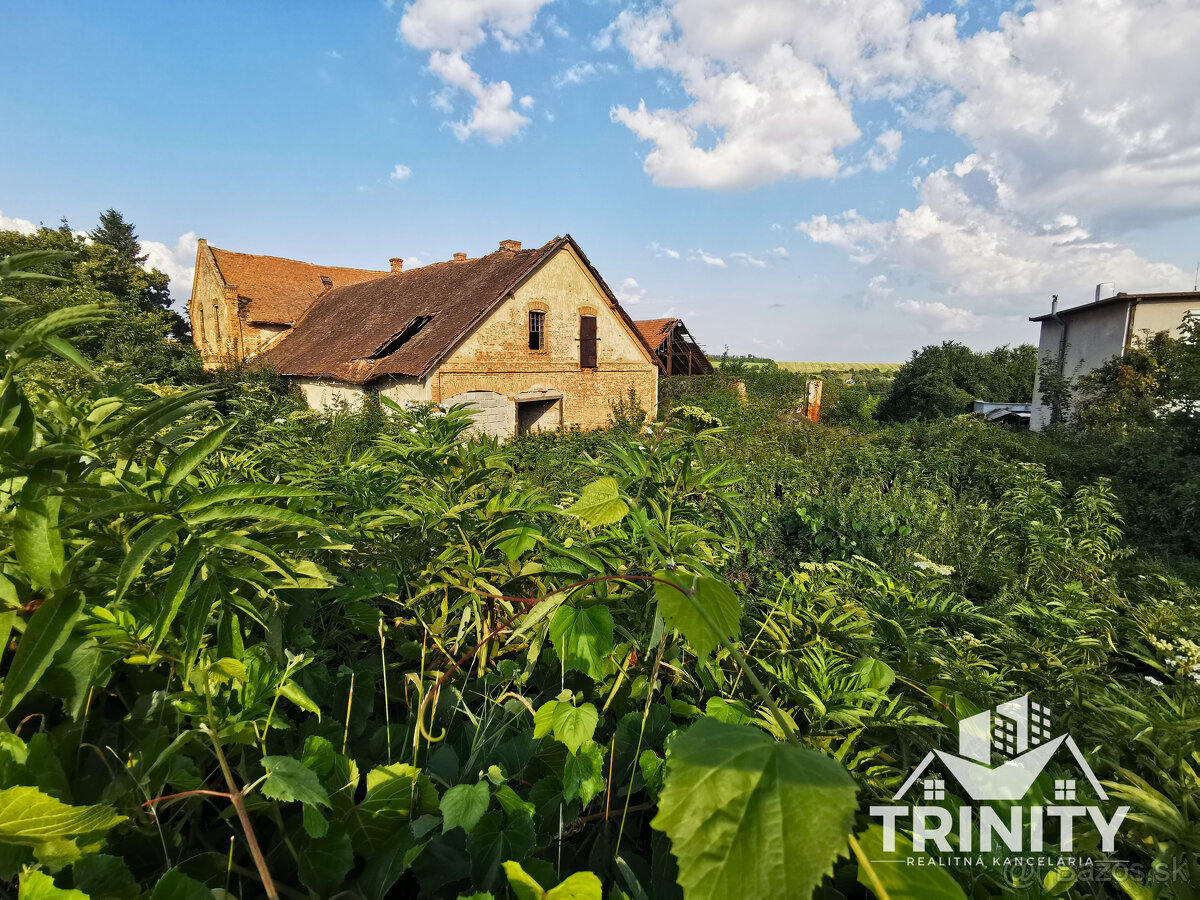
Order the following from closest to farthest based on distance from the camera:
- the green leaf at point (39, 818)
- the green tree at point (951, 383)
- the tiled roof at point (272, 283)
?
the green leaf at point (39, 818), the tiled roof at point (272, 283), the green tree at point (951, 383)

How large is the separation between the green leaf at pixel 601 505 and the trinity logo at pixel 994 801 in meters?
0.75

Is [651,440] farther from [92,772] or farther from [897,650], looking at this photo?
[92,772]

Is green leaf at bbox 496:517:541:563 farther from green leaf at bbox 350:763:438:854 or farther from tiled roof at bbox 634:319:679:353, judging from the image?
tiled roof at bbox 634:319:679:353

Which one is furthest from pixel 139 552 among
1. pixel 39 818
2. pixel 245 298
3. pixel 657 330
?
pixel 245 298

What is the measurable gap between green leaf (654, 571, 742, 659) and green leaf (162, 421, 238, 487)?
34.1 inches

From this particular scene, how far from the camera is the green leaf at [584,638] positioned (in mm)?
1151

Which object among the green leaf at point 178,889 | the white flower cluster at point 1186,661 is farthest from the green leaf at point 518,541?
the white flower cluster at point 1186,661

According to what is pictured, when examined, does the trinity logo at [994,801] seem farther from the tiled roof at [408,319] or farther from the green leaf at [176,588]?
the tiled roof at [408,319]

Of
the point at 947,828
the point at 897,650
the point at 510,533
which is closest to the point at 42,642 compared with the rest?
the point at 510,533

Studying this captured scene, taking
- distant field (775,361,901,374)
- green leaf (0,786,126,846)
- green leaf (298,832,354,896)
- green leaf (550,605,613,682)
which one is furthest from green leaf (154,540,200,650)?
distant field (775,361,901,374)

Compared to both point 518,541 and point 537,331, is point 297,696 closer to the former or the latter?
point 518,541

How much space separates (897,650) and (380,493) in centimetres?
192

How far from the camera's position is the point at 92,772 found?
0.96m

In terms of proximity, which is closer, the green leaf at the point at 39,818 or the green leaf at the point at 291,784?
the green leaf at the point at 39,818
